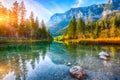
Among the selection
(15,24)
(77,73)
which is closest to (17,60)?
(77,73)

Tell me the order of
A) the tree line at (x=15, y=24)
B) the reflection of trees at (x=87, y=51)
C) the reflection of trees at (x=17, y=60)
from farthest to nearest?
the tree line at (x=15, y=24), the reflection of trees at (x=87, y=51), the reflection of trees at (x=17, y=60)

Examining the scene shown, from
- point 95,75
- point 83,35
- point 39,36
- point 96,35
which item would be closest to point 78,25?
point 83,35

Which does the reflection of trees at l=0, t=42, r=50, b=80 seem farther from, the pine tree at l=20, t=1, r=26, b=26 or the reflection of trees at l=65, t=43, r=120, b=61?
the pine tree at l=20, t=1, r=26, b=26

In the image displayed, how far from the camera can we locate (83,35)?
96.6 metres

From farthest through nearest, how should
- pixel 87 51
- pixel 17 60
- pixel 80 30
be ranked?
pixel 80 30 → pixel 87 51 → pixel 17 60

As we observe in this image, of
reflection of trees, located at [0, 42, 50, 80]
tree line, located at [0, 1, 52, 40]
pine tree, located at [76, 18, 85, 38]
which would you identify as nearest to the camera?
reflection of trees, located at [0, 42, 50, 80]

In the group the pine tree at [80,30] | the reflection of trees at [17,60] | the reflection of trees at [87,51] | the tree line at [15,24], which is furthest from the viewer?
the pine tree at [80,30]

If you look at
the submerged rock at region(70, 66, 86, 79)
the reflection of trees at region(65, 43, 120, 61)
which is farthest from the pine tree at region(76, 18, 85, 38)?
the submerged rock at region(70, 66, 86, 79)

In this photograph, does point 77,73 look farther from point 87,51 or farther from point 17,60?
point 87,51

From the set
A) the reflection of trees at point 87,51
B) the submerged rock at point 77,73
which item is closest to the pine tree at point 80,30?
the reflection of trees at point 87,51

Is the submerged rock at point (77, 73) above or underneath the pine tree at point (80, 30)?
underneath

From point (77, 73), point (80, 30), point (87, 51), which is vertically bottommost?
point (87, 51)

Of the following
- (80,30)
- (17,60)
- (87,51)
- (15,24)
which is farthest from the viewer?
(80,30)

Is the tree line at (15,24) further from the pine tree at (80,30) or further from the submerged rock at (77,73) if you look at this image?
the submerged rock at (77,73)
